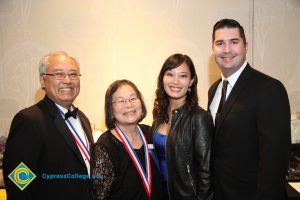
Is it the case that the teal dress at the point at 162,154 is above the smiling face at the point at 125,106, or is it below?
below

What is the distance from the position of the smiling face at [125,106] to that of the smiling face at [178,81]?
1.19 ft

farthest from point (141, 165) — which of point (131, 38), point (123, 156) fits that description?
point (131, 38)

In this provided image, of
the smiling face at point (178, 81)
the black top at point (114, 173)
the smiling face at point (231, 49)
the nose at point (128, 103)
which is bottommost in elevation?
the black top at point (114, 173)

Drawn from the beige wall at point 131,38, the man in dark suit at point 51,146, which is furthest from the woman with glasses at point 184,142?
the beige wall at point 131,38

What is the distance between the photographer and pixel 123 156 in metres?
1.98

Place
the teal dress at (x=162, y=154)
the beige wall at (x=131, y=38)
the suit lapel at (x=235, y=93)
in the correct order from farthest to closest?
1. the beige wall at (x=131, y=38)
2. the teal dress at (x=162, y=154)
3. the suit lapel at (x=235, y=93)

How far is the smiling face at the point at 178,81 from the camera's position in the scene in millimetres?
2260

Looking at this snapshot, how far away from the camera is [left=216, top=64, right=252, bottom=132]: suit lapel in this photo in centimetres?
194

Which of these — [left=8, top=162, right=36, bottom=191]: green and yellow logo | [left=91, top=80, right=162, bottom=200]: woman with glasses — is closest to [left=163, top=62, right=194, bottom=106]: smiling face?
[left=91, top=80, right=162, bottom=200]: woman with glasses

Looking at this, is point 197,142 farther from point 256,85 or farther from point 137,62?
point 137,62

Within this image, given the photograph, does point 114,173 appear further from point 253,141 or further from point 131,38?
point 131,38

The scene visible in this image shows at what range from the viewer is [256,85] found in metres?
1.87

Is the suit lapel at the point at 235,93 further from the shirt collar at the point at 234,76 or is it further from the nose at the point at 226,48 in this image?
the nose at the point at 226,48

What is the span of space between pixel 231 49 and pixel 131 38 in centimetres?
147
